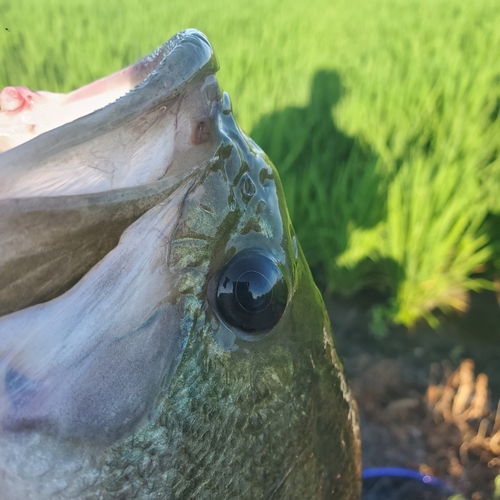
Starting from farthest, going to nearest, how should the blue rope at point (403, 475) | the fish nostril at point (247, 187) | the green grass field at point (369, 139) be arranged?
the green grass field at point (369, 139)
the blue rope at point (403, 475)
the fish nostril at point (247, 187)

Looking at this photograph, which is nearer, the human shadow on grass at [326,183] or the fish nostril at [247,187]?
the fish nostril at [247,187]

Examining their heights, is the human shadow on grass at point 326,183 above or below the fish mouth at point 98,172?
below

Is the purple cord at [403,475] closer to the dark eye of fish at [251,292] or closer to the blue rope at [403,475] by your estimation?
the blue rope at [403,475]

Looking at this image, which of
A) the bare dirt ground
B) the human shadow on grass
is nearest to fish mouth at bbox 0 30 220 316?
the bare dirt ground

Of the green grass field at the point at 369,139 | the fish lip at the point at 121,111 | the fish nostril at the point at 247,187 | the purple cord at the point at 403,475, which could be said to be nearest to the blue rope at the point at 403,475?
the purple cord at the point at 403,475

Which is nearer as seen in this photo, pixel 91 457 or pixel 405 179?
pixel 91 457

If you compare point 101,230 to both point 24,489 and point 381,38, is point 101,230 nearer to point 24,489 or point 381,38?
point 24,489

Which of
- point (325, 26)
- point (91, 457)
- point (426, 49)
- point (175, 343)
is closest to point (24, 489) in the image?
point (91, 457)
